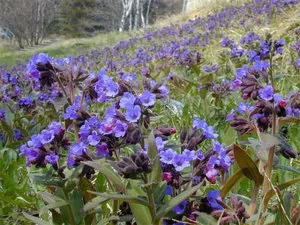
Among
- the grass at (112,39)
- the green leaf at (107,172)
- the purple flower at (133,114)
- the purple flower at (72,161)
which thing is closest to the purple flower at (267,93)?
the purple flower at (133,114)

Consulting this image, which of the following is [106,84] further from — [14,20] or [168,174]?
[14,20]

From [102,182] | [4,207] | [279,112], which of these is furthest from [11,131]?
[279,112]

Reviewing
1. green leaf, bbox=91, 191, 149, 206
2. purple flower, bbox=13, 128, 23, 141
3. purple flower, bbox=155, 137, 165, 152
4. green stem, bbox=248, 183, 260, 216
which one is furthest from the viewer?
purple flower, bbox=13, 128, 23, 141

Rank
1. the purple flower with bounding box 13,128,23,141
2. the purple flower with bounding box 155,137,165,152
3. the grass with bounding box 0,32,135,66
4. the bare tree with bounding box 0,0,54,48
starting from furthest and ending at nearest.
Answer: the bare tree with bounding box 0,0,54,48 → the grass with bounding box 0,32,135,66 → the purple flower with bounding box 13,128,23,141 → the purple flower with bounding box 155,137,165,152

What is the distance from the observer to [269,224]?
1.34 meters

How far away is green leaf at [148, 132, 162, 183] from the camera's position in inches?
47.1

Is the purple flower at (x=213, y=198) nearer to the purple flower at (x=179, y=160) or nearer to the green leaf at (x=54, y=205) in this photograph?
the purple flower at (x=179, y=160)

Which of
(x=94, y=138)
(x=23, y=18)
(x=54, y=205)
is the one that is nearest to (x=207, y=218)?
(x=94, y=138)

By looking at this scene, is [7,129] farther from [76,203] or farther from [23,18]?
[23,18]

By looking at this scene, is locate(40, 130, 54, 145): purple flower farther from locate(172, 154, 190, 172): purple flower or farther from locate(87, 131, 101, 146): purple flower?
locate(172, 154, 190, 172): purple flower

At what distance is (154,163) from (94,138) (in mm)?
266

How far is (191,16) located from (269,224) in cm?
1600

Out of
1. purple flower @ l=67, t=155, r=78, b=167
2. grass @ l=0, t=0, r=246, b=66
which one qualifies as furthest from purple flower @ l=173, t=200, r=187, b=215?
grass @ l=0, t=0, r=246, b=66

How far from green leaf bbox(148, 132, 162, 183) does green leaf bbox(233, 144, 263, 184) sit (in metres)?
Result: 0.25
